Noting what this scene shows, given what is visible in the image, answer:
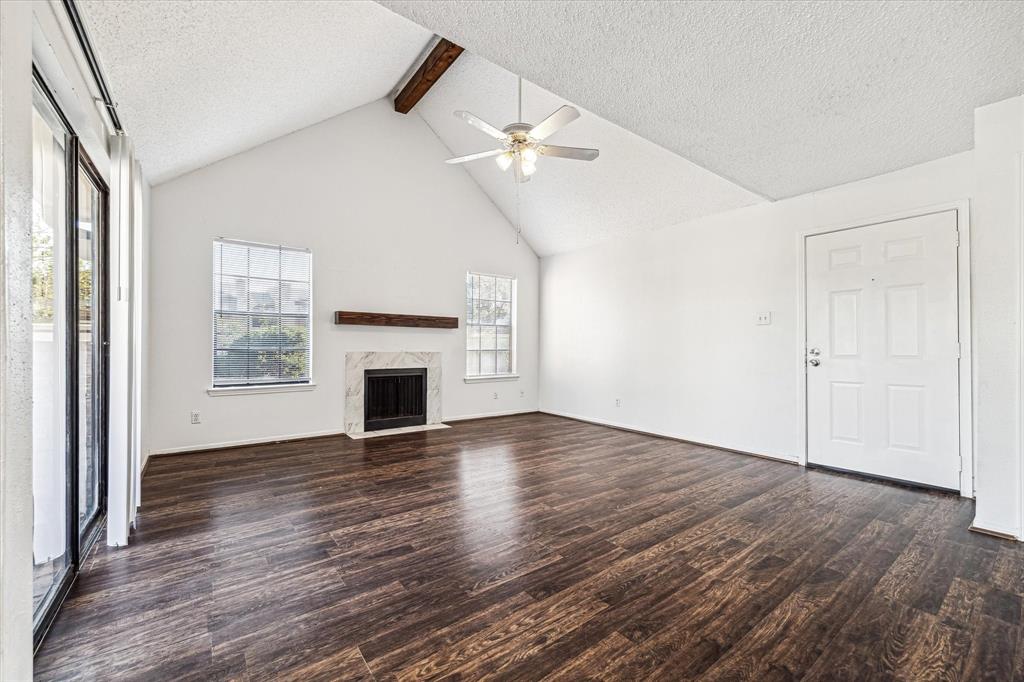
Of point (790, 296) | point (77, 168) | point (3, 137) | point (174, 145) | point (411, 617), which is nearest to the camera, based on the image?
point (3, 137)

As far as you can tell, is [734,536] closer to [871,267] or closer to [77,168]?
[871,267]

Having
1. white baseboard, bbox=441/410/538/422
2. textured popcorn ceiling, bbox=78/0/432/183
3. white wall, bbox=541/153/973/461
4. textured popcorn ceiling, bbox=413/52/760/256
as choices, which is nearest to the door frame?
white wall, bbox=541/153/973/461

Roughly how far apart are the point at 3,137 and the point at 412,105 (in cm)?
503

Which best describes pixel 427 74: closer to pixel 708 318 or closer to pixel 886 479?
pixel 708 318

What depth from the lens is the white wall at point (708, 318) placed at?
13.4 feet

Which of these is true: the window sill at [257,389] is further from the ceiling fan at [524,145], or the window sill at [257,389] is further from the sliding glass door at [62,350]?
the ceiling fan at [524,145]

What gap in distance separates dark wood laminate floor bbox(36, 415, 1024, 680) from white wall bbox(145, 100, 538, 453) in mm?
1313

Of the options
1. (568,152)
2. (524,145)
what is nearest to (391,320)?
(524,145)

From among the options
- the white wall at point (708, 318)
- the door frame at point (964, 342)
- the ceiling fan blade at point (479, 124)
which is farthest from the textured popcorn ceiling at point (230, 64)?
the door frame at point (964, 342)

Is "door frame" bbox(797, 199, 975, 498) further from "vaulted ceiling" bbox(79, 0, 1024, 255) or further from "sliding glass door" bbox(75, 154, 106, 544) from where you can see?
"sliding glass door" bbox(75, 154, 106, 544)

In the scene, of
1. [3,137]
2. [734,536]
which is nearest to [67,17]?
[3,137]

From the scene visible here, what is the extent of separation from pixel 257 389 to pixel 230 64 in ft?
10.3

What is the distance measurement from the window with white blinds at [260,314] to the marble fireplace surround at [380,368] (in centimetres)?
50

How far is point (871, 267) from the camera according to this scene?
149 inches
